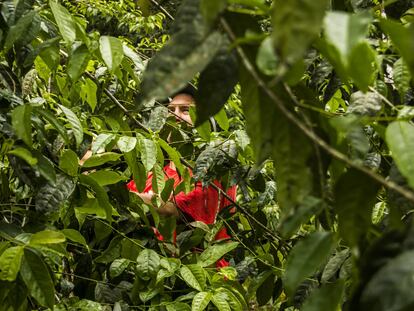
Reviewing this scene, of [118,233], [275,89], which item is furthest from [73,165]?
[275,89]

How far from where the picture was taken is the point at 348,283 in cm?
117

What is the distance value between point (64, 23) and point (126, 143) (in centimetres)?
41

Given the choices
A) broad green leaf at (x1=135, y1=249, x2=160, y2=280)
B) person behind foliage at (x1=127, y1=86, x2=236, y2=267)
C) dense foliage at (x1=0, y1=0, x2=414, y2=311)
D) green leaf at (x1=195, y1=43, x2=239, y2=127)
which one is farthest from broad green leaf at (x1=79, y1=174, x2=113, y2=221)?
→ green leaf at (x1=195, y1=43, x2=239, y2=127)

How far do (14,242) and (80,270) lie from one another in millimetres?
749

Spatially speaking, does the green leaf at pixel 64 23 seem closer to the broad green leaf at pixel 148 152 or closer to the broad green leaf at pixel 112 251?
the broad green leaf at pixel 148 152

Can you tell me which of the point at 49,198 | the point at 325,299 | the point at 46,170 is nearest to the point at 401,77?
the point at 325,299

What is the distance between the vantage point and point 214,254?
1.86m

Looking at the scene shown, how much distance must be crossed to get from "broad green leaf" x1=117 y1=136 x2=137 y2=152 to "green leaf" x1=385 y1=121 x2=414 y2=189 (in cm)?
95

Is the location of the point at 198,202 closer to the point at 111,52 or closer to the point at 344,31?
the point at 111,52

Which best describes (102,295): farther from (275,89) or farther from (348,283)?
(275,89)

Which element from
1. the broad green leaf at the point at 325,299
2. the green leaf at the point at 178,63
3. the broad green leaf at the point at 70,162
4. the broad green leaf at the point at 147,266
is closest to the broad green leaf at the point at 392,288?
the broad green leaf at the point at 325,299

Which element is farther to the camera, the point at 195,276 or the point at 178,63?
the point at 195,276

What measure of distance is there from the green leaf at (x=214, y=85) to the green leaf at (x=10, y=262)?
2.14ft

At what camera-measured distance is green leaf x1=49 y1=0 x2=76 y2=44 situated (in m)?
1.22
